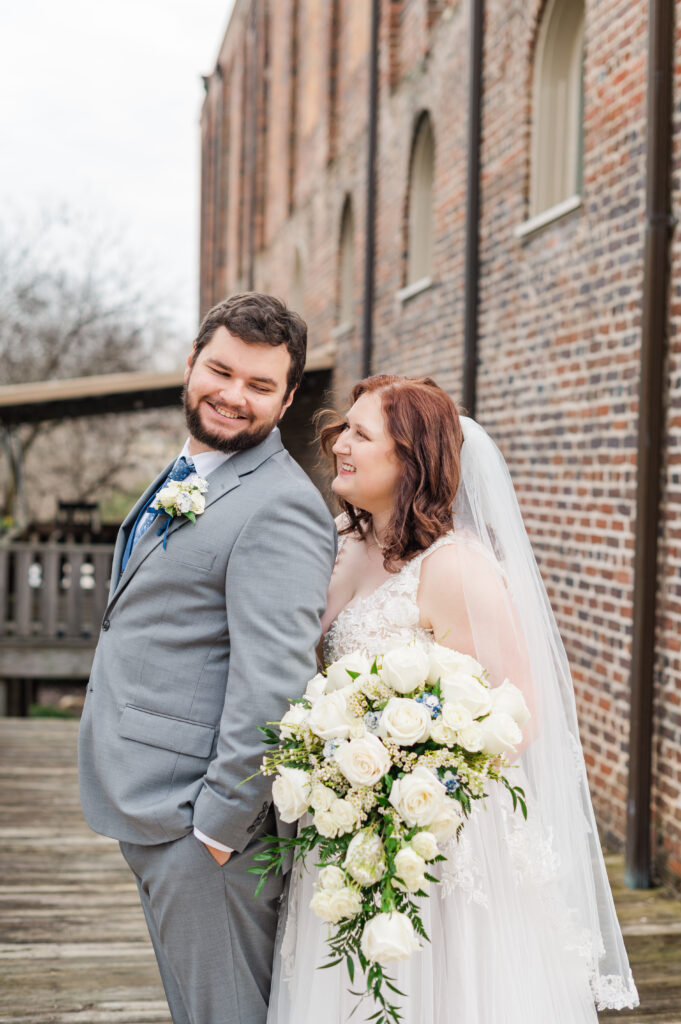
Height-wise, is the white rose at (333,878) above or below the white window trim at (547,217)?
below

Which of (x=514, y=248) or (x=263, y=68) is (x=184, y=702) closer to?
(x=514, y=248)

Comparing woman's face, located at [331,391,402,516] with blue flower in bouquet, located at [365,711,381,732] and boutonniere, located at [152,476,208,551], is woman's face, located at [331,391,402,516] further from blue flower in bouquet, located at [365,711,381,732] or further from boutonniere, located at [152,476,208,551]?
blue flower in bouquet, located at [365,711,381,732]

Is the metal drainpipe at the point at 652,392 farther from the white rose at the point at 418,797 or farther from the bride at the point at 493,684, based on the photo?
the white rose at the point at 418,797

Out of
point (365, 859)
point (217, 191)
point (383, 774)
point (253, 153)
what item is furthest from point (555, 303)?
point (217, 191)

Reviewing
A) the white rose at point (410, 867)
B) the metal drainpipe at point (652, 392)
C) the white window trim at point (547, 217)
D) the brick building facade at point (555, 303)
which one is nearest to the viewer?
the white rose at point (410, 867)

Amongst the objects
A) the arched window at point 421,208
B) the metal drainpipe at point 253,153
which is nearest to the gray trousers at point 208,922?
the arched window at point 421,208

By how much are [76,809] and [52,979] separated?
249 centimetres

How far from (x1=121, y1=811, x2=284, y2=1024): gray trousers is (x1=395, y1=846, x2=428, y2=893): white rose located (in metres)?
0.50

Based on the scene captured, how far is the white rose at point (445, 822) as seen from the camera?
2.12 meters

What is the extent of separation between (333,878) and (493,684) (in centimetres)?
70

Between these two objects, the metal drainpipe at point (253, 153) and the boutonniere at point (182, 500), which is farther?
the metal drainpipe at point (253, 153)

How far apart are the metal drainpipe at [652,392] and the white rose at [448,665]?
287 centimetres

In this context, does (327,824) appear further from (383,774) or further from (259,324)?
(259,324)

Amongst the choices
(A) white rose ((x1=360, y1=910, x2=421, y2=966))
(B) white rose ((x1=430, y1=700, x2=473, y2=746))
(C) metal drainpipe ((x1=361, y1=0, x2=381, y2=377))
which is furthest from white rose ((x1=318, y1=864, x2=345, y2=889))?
(C) metal drainpipe ((x1=361, y1=0, x2=381, y2=377))
